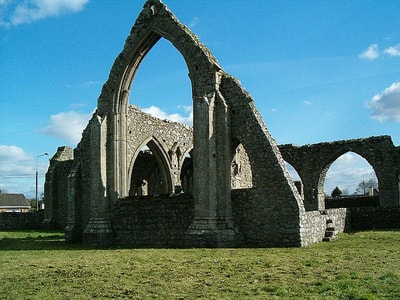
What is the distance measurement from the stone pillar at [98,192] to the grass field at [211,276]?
4.71m

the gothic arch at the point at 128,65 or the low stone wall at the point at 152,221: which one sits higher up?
the gothic arch at the point at 128,65

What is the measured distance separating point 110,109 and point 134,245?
5.26 m

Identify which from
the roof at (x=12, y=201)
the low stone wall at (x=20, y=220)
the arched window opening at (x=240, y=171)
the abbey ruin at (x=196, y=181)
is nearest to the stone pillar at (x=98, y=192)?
the abbey ruin at (x=196, y=181)

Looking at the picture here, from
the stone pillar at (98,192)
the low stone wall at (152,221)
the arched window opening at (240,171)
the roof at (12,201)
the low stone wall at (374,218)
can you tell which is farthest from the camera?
the roof at (12,201)

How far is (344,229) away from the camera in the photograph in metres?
18.0

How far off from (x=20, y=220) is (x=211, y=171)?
19342 mm

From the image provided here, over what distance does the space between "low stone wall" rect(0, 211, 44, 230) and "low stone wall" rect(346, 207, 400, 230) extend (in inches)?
746

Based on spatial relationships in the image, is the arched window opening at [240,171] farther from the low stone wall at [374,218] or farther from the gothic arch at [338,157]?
the low stone wall at [374,218]

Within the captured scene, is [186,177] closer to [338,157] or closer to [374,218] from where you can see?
[338,157]

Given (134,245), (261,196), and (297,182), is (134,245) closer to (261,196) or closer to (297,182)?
(261,196)

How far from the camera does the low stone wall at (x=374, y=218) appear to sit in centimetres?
1848

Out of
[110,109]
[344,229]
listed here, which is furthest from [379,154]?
[110,109]

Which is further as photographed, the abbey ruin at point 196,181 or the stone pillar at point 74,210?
the stone pillar at point 74,210

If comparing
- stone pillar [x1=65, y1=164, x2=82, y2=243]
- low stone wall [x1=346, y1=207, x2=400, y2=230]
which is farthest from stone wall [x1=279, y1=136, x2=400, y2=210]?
stone pillar [x1=65, y1=164, x2=82, y2=243]
